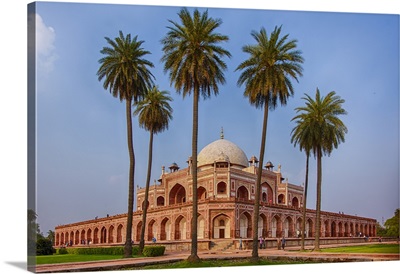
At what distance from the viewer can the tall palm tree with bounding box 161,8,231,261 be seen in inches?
980

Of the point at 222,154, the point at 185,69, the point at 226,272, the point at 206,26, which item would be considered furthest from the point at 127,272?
the point at 222,154

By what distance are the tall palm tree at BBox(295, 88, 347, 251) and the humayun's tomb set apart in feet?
16.6

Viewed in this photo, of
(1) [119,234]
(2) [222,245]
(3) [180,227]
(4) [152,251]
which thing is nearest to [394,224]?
(2) [222,245]

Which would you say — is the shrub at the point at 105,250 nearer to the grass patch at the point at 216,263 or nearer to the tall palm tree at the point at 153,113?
the tall palm tree at the point at 153,113

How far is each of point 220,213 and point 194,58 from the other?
1417 cm

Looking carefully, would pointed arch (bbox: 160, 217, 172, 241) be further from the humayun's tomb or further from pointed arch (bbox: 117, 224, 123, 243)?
pointed arch (bbox: 117, 224, 123, 243)

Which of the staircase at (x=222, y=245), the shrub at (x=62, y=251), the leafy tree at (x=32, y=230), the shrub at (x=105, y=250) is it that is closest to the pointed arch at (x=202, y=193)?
the staircase at (x=222, y=245)

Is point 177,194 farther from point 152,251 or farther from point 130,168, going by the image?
point 130,168

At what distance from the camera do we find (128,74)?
25.7 meters

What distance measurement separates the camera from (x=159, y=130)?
28312 mm

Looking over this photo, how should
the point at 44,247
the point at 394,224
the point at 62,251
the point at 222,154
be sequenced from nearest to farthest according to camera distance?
the point at 44,247, the point at 394,224, the point at 62,251, the point at 222,154

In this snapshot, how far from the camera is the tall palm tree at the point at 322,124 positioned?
28.9 meters

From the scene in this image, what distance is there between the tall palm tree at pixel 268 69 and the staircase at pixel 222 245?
5424 millimetres

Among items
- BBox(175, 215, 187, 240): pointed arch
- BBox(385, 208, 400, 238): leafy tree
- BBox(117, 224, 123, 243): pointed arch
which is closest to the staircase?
BBox(175, 215, 187, 240): pointed arch
